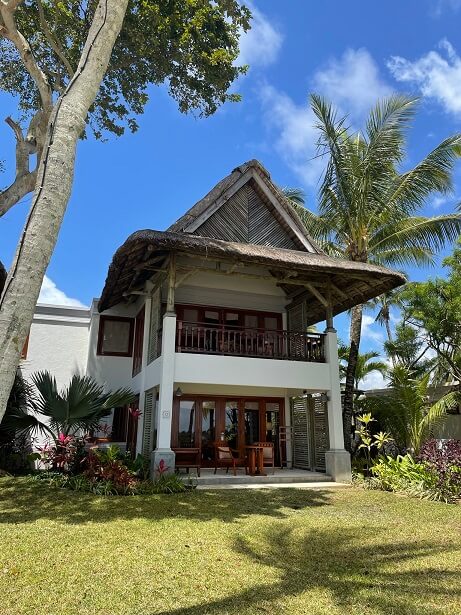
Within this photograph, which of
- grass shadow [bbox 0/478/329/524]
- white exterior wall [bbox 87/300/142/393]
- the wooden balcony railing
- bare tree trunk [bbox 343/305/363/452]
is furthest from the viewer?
white exterior wall [bbox 87/300/142/393]

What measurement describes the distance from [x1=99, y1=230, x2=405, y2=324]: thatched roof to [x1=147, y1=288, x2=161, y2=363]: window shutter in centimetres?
80

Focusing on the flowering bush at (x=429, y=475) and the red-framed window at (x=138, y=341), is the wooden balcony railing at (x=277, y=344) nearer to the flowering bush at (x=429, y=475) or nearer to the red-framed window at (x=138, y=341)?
the red-framed window at (x=138, y=341)

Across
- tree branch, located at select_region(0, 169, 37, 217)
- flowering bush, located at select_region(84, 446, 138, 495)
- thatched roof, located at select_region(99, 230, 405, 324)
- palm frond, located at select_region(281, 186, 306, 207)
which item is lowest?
flowering bush, located at select_region(84, 446, 138, 495)

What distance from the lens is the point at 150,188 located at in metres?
14.4

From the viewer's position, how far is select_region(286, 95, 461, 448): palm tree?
13.5 m

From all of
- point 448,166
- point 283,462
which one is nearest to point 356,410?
point 283,462

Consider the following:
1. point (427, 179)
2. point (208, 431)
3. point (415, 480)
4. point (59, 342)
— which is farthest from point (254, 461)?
point (427, 179)

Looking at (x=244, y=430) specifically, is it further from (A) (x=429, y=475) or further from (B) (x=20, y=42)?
(B) (x=20, y=42)

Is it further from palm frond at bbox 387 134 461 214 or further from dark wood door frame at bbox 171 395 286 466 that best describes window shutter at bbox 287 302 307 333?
palm frond at bbox 387 134 461 214

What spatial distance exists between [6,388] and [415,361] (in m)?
22.6

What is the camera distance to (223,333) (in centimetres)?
1151

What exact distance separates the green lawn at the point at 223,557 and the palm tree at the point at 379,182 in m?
6.96

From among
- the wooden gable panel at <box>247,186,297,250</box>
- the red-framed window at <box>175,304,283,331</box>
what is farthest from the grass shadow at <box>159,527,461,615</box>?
the wooden gable panel at <box>247,186,297,250</box>

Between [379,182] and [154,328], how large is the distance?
815cm
